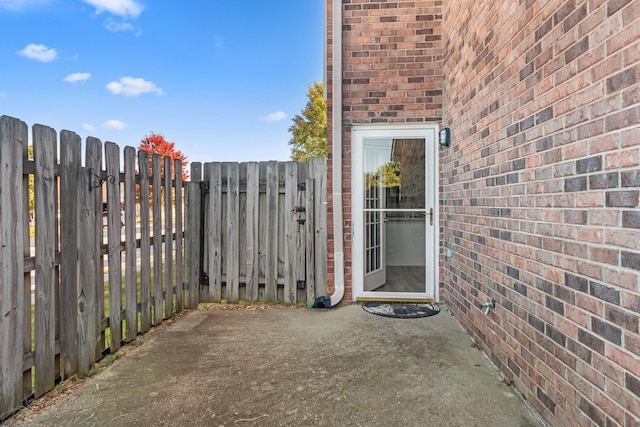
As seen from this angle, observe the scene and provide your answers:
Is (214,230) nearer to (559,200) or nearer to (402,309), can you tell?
(402,309)

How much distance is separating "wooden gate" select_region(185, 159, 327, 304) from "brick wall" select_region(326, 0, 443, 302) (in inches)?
23.2

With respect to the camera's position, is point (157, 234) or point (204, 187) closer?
point (157, 234)

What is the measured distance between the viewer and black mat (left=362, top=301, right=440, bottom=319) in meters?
3.94

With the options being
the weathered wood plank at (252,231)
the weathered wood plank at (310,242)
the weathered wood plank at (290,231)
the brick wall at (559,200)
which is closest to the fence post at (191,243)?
the weathered wood plank at (252,231)

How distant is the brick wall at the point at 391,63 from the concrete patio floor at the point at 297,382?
2.18 meters

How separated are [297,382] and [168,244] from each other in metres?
2.17

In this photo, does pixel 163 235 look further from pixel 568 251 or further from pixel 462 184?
pixel 568 251

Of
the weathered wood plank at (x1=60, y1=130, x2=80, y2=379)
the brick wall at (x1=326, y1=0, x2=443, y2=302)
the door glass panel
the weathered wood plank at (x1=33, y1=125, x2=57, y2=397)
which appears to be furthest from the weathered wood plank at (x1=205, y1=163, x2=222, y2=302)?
the weathered wood plank at (x1=33, y1=125, x2=57, y2=397)

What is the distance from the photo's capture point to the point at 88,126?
21484mm

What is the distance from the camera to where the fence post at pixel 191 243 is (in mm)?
4301

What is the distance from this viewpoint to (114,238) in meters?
2.96

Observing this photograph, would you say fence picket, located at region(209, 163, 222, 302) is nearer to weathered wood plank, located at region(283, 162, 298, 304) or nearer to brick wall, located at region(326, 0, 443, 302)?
weathered wood plank, located at region(283, 162, 298, 304)

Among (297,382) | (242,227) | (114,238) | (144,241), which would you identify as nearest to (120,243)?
(114,238)

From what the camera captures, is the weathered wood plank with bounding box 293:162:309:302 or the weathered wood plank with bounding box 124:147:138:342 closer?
the weathered wood plank with bounding box 124:147:138:342
